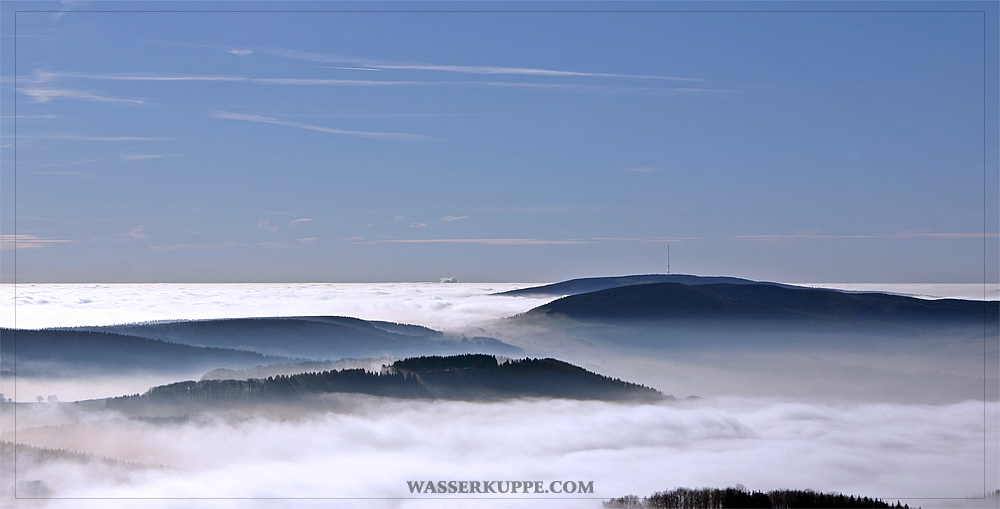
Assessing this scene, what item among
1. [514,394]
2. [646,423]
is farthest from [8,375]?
[646,423]

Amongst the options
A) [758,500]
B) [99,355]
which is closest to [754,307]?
[758,500]

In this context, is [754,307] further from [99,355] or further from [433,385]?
[99,355]

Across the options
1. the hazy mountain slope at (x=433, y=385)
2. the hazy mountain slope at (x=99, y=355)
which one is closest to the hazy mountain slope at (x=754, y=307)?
the hazy mountain slope at (x=433, y=385)

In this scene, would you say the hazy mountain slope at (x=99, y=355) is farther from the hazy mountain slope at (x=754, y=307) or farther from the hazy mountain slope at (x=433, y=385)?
the hazy mountain slope at (x=754, y=307)

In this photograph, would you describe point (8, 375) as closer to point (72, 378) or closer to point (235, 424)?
point (72, 378)

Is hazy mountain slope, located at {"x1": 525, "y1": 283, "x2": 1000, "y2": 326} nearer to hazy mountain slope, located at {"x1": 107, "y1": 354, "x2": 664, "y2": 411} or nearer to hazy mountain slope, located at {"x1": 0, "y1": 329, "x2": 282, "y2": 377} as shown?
hazy mountain slope, located at {"x1": 107, "y1": 354, "x2": 664, "y2": 411}

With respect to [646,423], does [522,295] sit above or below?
above
